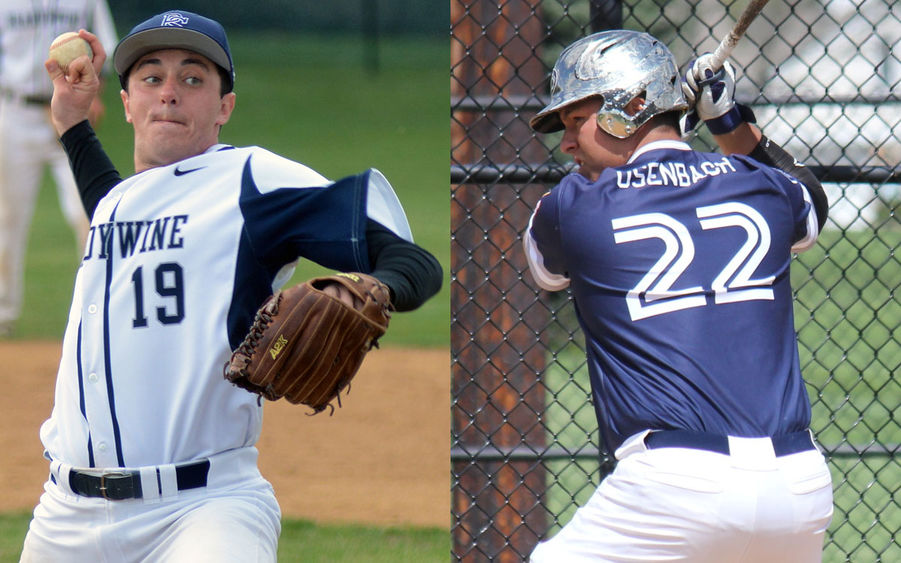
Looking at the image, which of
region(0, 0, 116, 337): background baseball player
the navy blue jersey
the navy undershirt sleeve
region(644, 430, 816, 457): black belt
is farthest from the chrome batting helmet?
region(0, 0, 116, 337): background baseball player

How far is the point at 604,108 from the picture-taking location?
101 inches

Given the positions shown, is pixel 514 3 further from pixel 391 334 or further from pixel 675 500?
pixel 391 334

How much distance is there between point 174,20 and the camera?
8.10ft

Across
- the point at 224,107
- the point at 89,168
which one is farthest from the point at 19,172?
the point at 224,107

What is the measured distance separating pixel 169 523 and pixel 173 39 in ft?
3.17

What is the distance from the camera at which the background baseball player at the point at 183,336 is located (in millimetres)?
2227

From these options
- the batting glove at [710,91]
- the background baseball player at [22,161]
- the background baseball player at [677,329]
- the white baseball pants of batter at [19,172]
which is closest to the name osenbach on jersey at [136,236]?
the background baseball player at [677,329]

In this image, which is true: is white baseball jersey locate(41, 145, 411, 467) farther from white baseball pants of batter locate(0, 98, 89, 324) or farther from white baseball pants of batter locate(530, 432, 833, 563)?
Answer: white baseball pants of batter locate(0, 98, 89, 324)

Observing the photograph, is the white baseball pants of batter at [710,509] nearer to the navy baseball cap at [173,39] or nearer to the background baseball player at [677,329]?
the background baseball player at [677,329]

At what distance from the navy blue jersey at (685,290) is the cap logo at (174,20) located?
0.84 meters

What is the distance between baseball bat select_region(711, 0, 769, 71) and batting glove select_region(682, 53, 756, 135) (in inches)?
0.6

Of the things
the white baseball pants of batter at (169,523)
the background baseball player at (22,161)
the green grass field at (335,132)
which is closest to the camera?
the white baseball pants of batter at (169,523)

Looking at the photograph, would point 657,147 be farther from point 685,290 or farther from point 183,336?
point 183,336

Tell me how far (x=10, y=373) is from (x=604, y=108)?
546cm
